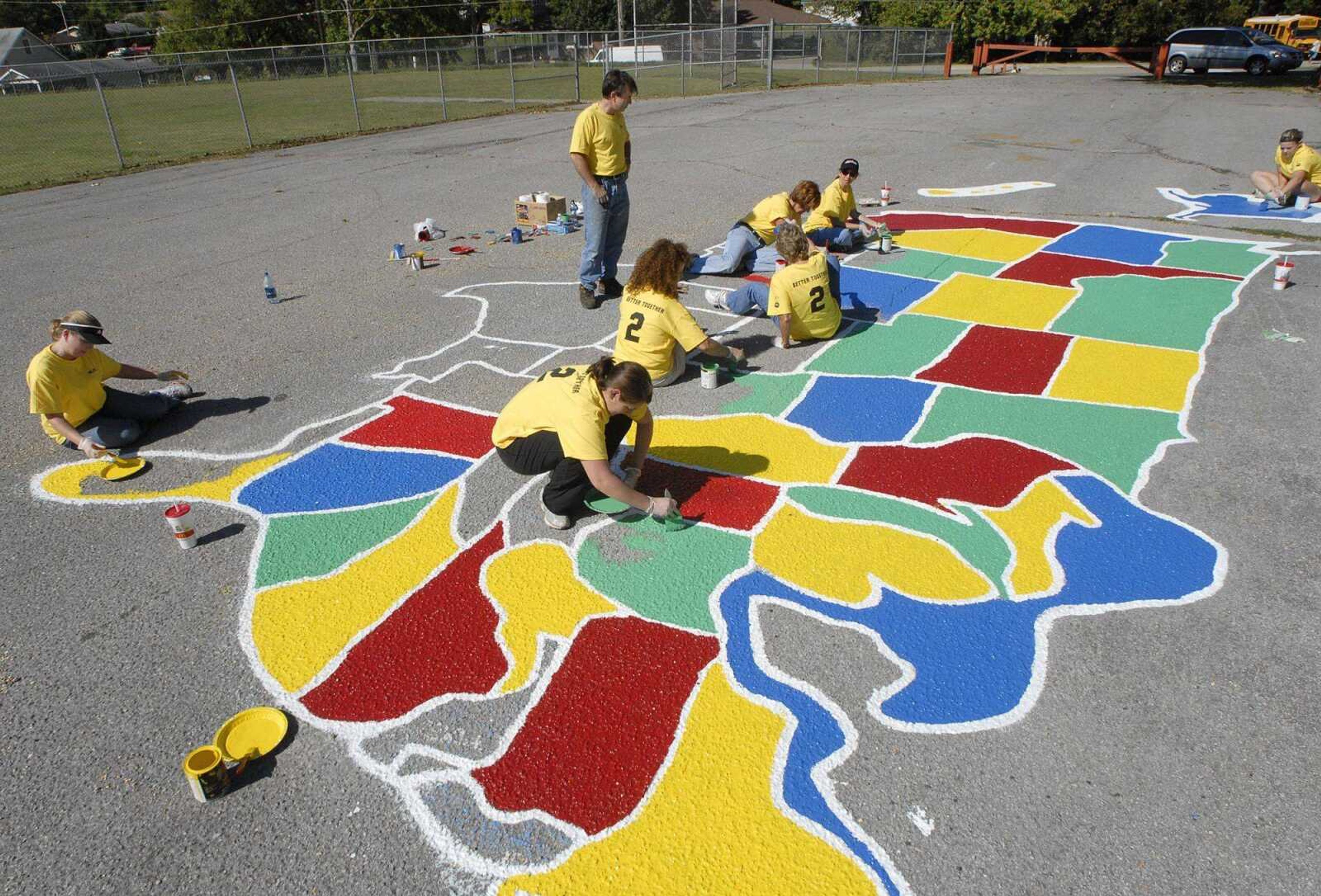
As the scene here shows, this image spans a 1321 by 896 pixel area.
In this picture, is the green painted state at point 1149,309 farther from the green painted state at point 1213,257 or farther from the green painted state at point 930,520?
the green painted state at point 930,520

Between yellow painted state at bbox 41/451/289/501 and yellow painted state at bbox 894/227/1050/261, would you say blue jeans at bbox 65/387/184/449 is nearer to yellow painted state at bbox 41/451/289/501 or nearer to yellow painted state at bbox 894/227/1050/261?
yellow painted state at bbox 41/451/289/501

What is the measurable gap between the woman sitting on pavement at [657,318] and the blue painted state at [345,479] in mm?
1445

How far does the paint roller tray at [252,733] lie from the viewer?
9.21 feet

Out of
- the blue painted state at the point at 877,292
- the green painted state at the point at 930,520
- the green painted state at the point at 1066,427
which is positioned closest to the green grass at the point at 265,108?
the blue painted state at the point at 877,292

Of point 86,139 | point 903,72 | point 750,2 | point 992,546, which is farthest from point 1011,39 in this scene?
point 992,546

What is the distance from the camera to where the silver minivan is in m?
29.3

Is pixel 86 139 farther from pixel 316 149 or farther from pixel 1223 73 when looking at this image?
pixel 1223 73

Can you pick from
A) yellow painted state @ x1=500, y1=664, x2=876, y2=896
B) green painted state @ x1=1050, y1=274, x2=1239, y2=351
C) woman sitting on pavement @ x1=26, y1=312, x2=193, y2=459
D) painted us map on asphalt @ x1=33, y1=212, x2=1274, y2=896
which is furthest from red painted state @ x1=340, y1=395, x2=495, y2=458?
green painted state @ x1=1050, y1=274, x2=1239, y2=351

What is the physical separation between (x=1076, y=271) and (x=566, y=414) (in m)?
6.64

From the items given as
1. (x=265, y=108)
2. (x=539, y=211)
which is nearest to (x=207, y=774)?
(x=539, y=211)

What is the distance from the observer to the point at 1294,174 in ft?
33.1

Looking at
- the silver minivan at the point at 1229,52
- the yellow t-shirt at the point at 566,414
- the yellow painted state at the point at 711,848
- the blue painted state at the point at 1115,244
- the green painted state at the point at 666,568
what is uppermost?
the silver minivan at the point at 1229,52

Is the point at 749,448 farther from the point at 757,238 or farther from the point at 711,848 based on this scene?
the point at 757,238

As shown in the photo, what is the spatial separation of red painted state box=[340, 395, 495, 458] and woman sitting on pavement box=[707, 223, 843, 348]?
8.04 ft
